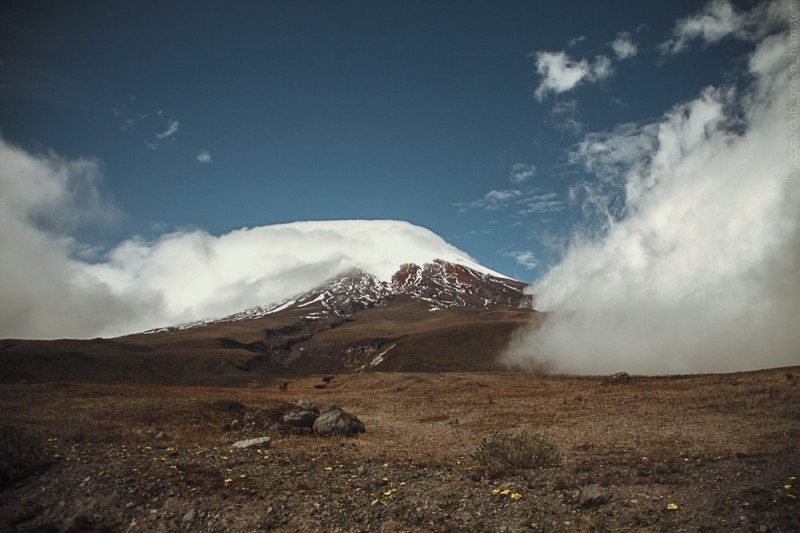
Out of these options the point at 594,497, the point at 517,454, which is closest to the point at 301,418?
the point at 517,454

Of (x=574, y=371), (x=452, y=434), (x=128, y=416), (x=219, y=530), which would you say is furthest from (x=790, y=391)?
(x=574, y=371)

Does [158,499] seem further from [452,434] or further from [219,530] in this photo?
[452,434]

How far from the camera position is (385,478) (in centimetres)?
1716

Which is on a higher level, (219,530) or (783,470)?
(783,470)

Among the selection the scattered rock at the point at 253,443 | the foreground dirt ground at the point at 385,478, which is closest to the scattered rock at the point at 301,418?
the foreground dirt ground at the point at 385,478

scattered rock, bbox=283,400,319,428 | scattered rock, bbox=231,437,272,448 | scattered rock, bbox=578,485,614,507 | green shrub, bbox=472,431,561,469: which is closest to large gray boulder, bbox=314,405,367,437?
scattered rock, bbox=283,400,319,428

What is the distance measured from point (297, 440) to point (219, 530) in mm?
13797

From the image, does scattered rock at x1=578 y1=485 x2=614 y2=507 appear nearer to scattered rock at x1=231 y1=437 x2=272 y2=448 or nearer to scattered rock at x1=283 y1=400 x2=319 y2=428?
scattered rock at x1=231 y1=437 x2=272 y2=448

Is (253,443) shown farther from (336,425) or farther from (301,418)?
(301,418)

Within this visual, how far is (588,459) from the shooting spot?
64.6 ft

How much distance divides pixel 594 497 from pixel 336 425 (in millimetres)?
19211

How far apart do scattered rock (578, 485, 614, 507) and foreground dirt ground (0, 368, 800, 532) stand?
23 cm

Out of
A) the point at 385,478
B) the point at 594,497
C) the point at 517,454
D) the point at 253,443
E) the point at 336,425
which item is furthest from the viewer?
the point at 336,425

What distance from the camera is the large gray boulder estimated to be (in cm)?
2927
